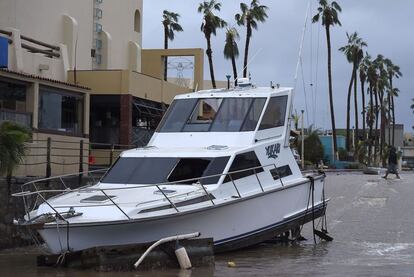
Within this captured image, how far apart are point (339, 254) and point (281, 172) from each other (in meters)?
2.19

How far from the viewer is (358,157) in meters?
73.9

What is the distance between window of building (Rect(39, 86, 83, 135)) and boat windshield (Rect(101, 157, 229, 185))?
28.5 ft

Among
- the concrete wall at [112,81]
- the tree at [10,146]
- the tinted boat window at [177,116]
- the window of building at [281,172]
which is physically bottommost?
the window of building at [281,172]

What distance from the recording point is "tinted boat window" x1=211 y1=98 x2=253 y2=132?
1548 cm

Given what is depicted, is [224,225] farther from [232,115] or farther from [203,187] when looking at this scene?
[232,115]

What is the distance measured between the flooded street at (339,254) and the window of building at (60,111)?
7.97m

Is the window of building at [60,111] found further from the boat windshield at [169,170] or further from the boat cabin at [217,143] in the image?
the boat windshield at [169,170]

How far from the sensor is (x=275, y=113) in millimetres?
16125

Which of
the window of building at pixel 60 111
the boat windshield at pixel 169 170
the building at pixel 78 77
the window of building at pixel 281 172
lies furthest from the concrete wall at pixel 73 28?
the window of building at pixel 281 172

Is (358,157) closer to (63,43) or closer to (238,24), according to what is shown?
(238,24)

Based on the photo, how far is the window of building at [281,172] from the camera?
15.3m

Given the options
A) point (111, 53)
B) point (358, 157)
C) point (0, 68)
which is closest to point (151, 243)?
point (0, 68)

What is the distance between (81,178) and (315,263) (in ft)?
23.8

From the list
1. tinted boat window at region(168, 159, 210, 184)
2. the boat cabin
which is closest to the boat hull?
the boat cabin
